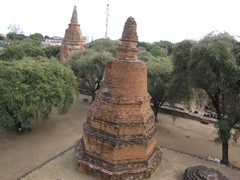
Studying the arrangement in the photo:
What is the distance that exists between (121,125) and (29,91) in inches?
312

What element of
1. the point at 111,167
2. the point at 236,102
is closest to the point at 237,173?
the point at 236,102

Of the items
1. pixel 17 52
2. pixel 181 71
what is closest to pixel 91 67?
pixel 181 71

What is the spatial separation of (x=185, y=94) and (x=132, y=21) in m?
7.51

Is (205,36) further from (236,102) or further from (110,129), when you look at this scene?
(110,129)

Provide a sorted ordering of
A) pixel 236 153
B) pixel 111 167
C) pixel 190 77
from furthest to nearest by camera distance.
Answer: pixel 236 153 → pixel 190 77 → pixel 111 167

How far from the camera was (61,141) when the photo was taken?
55.3ft

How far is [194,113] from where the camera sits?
956 inches

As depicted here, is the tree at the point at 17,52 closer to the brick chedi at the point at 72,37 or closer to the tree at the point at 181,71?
the brick chedi at the point at 72,37

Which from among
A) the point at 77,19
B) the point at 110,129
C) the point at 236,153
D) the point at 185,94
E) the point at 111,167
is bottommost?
the point at 236,153

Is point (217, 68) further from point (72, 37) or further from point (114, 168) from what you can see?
point (72, 37)

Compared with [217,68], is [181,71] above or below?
below

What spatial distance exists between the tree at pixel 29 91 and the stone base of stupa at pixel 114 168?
19.6 ft

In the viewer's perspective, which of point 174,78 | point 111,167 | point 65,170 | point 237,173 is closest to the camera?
point 111,167

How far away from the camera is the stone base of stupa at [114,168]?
10344mm
